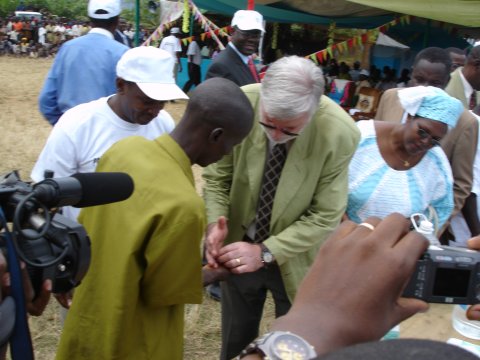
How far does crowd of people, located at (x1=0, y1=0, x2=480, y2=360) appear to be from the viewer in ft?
2.85

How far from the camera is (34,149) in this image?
268 inches

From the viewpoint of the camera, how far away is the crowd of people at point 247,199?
0.87 meters

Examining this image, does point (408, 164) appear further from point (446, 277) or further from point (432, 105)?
point (446, 277)

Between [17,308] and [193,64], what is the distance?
1025 centimetres

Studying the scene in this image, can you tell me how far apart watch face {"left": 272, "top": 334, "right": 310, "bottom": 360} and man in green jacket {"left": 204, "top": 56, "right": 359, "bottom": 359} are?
3.25ft

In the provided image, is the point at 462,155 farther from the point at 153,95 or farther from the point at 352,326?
the point at 352,326

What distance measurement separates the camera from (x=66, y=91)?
9.14 feet

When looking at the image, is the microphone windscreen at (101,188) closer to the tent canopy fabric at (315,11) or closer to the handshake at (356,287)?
the handshake at (356,287)

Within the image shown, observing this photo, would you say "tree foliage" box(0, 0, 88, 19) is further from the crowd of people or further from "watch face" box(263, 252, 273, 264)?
"watch face" box(263, 252, 273, 264)

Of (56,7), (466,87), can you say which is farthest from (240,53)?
(56,7)

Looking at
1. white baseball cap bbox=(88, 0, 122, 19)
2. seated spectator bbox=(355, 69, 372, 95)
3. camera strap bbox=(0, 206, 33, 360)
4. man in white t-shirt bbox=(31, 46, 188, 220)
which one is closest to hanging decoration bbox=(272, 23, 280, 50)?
seated spectator bbox=(355, 69, 372, 95)

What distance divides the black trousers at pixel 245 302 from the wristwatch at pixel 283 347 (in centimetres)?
132

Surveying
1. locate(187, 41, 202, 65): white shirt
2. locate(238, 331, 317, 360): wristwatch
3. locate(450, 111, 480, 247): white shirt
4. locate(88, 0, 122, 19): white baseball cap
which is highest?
locate(88, 0, 122, 19): white baseball cap

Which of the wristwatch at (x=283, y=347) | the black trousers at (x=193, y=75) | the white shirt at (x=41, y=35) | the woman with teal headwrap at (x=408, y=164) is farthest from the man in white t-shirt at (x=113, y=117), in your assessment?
the white shirt at (x=41, y=35)
